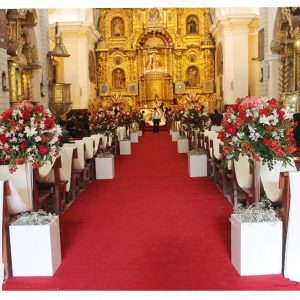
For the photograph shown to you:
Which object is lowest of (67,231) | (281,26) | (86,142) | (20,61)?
(67,231)

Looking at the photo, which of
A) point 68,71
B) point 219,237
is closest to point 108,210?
point 219,237

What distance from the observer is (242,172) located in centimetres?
654

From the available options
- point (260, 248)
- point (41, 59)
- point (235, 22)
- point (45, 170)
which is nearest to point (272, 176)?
point (260, 248)

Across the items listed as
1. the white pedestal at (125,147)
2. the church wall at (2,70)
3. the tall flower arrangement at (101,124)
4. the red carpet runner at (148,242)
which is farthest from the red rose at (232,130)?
the white pedestal at (125,147)

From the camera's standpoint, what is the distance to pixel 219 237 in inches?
217

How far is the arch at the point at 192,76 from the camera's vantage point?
28656 mm

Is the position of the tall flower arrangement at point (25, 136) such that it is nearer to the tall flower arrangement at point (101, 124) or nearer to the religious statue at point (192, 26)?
the tall flower arrangement at point (101, 124)

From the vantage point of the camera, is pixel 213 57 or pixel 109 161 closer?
pixel 109 161

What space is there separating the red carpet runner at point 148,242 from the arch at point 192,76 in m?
20.0

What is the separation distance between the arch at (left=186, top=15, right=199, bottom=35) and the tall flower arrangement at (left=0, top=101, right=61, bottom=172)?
2469 centimetres

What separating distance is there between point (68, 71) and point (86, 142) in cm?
1516

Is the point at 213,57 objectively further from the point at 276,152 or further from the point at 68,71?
the point at 276,152

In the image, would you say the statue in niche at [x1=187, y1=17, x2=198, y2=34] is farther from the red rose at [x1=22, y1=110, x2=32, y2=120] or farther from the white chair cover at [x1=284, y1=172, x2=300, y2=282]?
the white chair cover at [x1=284, y1=172, x2=300, y2=282]

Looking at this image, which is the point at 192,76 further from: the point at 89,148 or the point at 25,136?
the point at 25,136
